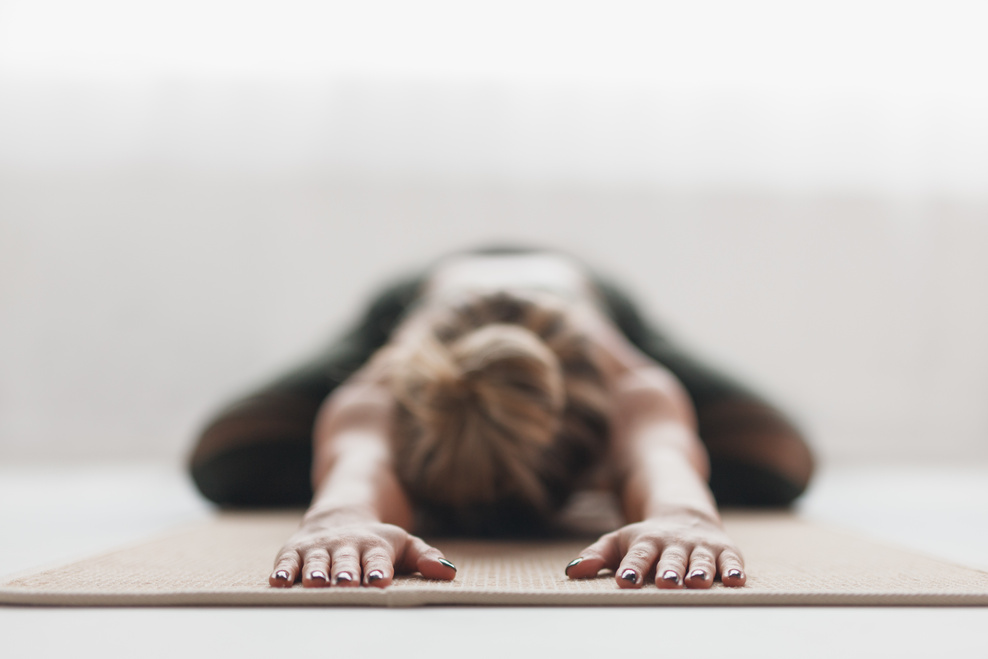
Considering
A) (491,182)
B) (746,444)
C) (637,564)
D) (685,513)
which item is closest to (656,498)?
(685,513)

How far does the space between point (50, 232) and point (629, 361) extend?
76.4 inches

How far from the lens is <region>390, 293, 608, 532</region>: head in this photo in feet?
3.10

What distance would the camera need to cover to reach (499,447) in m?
0.95

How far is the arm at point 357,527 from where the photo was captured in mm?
715

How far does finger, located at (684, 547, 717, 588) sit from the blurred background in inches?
70.1

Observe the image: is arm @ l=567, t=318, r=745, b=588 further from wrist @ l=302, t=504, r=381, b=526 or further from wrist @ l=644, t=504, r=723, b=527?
wrist @ l=302, t=504, r=381, b=526

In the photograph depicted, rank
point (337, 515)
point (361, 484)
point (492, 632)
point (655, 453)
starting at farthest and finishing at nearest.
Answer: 1. point (655, 453)
2. point (361, 484)
3. point (337, 515)
4. point (492, 632)

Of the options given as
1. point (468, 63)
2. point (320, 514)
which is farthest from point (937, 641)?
point (468, 63)

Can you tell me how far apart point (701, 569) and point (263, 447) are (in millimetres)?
919

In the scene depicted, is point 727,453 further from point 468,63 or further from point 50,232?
point 50,232

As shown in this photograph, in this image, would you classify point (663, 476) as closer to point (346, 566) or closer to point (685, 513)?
point (685, 513)

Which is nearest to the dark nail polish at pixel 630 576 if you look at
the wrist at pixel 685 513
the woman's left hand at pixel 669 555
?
the woman's left hand at pixel 669 555

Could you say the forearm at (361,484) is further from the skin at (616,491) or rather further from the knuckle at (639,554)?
the knuckle at (639,554)

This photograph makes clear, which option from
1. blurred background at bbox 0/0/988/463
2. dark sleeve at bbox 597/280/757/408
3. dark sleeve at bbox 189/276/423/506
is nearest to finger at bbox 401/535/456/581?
dark sleeve at bbox 189/276/423/506
